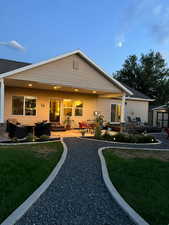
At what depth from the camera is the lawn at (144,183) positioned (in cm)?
304

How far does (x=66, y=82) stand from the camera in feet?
36.1

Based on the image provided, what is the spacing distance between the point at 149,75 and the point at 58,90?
2924 cm

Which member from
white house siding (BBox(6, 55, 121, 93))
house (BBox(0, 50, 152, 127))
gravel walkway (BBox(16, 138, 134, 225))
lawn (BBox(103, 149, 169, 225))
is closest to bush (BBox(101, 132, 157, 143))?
lawn (BBox(103, 149, 169, 225))

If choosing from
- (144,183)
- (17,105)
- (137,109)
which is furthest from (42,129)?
(137,109)

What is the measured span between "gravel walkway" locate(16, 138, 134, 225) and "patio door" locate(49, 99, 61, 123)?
959cm

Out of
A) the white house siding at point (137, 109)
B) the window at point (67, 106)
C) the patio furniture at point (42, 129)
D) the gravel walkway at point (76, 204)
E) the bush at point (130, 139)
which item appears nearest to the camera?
the gravel walkway at point (76, 204)

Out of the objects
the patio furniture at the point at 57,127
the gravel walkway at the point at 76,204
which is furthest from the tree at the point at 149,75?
the gravel walkway at the point at 76,204

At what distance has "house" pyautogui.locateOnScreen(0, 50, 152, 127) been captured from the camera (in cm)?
1011

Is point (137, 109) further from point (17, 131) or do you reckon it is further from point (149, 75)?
point (149, 75)

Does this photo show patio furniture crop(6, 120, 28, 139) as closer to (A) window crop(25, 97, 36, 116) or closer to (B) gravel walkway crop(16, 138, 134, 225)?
(A) window crop(25, 97, 36, 116)

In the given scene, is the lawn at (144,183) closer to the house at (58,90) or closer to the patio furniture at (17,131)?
the patio furniture at (17,131)

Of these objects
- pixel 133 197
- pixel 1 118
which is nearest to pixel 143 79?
pixel 1 118

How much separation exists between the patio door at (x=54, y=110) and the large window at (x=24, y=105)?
1428mm

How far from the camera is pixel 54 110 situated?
560 inches
